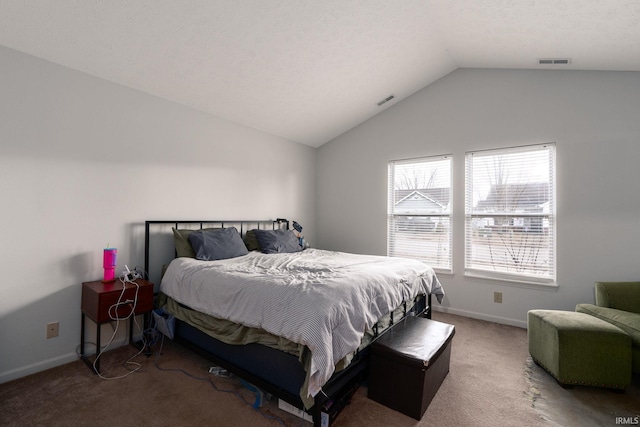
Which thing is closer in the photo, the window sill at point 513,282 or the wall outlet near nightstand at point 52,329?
the wall outlet near nightstand at point 52,329

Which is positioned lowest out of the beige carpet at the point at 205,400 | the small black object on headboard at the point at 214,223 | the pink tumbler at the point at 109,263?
the beige carpet at the point at 205,400

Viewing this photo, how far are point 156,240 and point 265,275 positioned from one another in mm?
1534

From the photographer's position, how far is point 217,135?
347 centimetres

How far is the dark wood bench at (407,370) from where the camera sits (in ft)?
5.62

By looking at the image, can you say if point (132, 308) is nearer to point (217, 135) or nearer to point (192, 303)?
point (192, 303)

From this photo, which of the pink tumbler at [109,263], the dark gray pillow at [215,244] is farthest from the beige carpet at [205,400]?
the dark gray pillow at [215,244]

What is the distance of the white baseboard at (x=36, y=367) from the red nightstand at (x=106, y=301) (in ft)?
0.29

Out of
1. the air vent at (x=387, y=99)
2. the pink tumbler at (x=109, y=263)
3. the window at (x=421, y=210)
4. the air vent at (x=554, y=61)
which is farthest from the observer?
the air vent at (x=387, y=99)

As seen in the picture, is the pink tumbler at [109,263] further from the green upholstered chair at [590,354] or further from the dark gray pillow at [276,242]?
the green upholstered chair at [590,354]

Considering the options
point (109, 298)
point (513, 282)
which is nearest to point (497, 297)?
point (513, 282)

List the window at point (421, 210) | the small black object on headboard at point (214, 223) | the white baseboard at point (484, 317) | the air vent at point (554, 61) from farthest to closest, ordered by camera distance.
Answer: the window at point (421, 210)
the white baseboard at point (484, 317)
the air vent at point (554, 61)
the small black object on headboard at point (214, 223)

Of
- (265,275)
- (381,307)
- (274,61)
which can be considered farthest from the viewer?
(274,61)

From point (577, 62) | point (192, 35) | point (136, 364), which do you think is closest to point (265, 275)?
point (136, 364)

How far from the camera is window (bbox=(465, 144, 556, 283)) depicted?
322 cm
